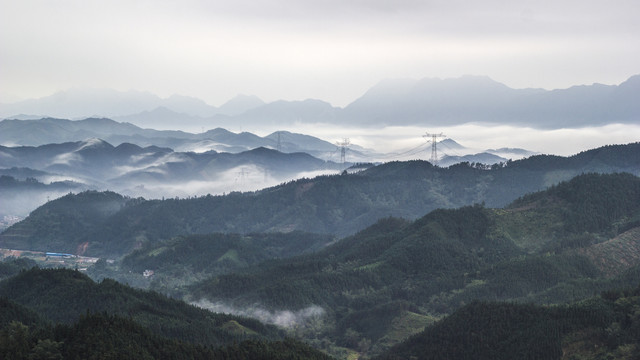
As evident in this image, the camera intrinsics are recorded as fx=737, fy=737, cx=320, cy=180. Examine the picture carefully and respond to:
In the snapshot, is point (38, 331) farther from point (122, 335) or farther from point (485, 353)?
point (485, 353)

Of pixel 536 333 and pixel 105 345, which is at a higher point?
pixel 105 345

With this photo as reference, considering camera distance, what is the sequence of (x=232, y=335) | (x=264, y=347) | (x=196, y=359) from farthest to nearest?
(x=232, y=335)
(x=264, y=347)
(x=196, y=359)

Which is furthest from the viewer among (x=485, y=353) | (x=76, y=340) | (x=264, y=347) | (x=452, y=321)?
(x=452, y=321)

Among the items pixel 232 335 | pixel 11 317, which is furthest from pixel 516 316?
pixel 11 317

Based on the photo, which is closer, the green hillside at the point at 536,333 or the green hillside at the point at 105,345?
the green hillside at the point at 105,345

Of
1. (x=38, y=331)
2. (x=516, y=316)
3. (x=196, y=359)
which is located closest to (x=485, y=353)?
(x=516, y=316)

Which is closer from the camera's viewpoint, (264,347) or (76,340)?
(76,340)

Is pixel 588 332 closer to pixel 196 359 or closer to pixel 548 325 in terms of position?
pixel 548 325

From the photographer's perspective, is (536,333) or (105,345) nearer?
(105,345)

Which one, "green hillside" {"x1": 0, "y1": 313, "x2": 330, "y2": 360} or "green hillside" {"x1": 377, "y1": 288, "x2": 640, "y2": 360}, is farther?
"green hillside" {"x1": 377, "y1": 288, "x2": 640, "y2": 360}

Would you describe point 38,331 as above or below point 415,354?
above
